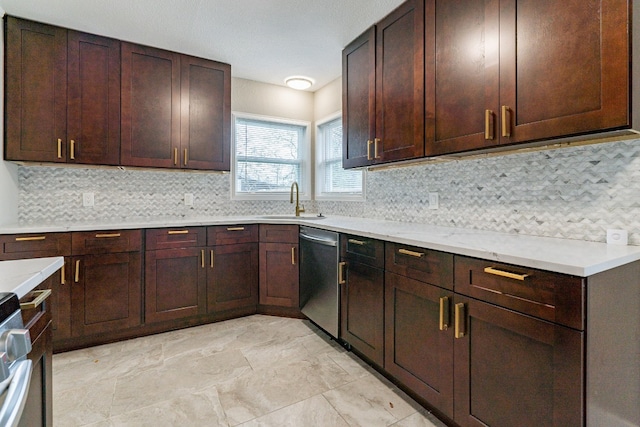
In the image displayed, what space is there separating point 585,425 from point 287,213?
3169 millimetres

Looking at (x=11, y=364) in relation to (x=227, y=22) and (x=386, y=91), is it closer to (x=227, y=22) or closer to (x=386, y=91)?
(x=386, y=91)

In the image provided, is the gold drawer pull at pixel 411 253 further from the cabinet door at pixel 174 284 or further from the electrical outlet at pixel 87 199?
the electrical outlet at pixel 87 199

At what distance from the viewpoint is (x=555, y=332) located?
1.09 meters

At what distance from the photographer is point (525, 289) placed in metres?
1.18

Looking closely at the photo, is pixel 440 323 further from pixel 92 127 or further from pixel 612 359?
pixel 92 127

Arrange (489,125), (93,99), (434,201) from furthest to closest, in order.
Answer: (93,99)
(434,201)
(489,125)

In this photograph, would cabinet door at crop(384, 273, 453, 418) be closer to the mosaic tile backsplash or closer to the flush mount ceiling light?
the mosaic tile backsplash

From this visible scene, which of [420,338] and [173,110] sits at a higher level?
[173,110]

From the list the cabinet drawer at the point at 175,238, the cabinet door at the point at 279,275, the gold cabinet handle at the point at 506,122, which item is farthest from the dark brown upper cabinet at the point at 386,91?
the cabinet drawer at the point at 175,238

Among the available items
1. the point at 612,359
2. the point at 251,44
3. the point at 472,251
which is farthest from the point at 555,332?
the point at 251,44

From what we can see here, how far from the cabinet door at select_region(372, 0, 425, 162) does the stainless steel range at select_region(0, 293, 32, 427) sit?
1.97m

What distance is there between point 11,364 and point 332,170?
11.0 feet

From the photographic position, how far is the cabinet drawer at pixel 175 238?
2660 mm

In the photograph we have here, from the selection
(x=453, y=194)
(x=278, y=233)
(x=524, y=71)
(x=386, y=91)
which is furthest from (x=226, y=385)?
(x=524, y=71)
